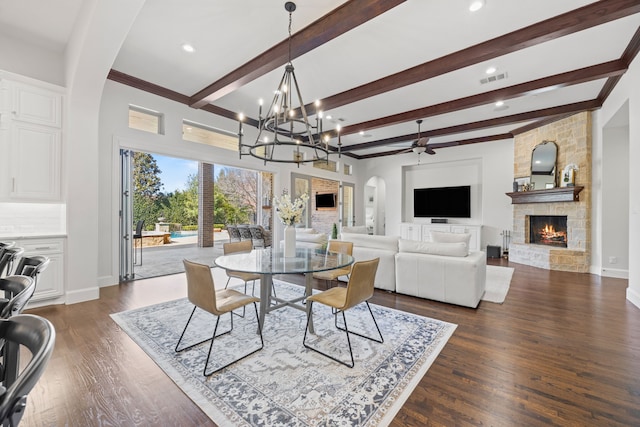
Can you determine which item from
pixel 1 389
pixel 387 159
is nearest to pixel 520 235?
pixel 387 159

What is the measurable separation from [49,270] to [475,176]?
9.61 meters

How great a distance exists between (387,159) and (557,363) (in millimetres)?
8153

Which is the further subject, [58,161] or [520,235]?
[520,235]

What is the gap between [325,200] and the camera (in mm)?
9320

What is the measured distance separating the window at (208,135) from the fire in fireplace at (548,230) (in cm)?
732

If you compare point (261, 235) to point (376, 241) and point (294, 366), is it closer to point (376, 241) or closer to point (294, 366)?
point (376, 241)

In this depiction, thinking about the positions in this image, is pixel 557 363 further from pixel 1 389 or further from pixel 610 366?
pixel 1 389

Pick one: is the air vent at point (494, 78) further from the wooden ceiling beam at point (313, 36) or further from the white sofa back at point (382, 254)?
the white sofa back at point (382, 254)

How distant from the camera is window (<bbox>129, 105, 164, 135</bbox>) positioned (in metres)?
4.62

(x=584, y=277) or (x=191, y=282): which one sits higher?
(x=191, y=282)

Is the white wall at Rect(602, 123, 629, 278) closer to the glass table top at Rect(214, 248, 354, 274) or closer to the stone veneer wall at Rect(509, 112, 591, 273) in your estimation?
the stone veneer wall at Rect(509, 112, 591, 273)

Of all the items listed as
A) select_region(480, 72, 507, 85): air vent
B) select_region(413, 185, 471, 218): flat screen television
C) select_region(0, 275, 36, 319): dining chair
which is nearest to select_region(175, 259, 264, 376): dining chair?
select_region(0, 275, 36, 319): dining chair

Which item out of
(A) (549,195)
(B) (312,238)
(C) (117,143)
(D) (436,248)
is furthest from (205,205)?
(A) (549,195)

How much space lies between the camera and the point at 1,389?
58 centimetres
